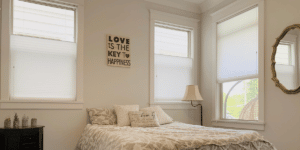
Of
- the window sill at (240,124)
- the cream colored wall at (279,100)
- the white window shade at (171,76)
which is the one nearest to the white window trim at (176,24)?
the white window shade at (171,76)

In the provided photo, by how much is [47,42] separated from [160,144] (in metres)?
2.41

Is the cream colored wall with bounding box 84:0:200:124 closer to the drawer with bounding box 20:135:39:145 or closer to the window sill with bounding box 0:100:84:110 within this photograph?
the window sill with bounding box 0:100:84:110

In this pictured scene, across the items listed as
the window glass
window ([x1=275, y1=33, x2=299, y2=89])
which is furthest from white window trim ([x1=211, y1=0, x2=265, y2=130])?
window ([x1=275, y1=33, x2=299, y2=89])

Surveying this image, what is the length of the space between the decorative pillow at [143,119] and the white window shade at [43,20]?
60.3 inches

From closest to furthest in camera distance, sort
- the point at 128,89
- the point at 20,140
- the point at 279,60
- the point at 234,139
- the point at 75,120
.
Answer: the point at 234,139
the point at 20,140
the point at 279,60
the point at 75,120
the point at 128,89

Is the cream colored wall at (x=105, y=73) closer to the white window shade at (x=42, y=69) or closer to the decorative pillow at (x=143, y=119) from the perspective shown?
the white window shade at (x=42, y=69)

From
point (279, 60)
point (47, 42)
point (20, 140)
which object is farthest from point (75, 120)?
point (279, 60)

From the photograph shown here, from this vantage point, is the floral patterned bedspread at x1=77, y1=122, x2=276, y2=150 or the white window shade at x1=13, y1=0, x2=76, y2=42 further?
the white window shade at x1=13, y1=0, x2=76, y2=42

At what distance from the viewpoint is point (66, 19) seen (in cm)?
375

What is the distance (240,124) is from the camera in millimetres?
3875

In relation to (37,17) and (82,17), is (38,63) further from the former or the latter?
(82,17)

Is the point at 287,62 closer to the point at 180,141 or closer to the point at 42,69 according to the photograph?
the point at 180,141

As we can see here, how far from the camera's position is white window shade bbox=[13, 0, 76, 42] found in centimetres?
343

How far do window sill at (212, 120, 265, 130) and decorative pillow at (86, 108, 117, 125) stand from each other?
1.90m
